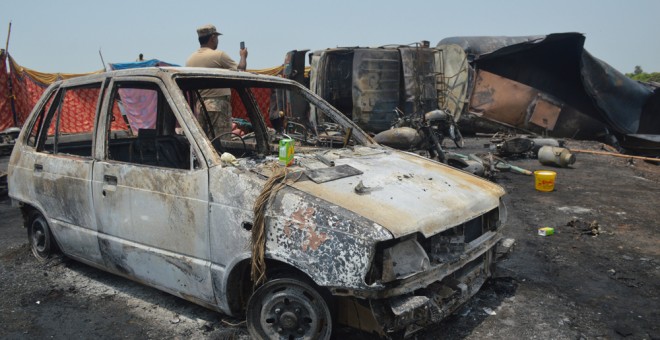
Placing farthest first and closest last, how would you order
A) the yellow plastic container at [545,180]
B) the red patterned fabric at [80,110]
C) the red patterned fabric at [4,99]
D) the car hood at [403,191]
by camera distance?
the red patterned fabric at [4,99] < the red patterned fabric at [80,110] < the yellow plastic container at [545,180] < the car hood at [403,191]

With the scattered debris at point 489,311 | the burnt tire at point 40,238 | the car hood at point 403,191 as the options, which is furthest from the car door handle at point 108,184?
the scattered debris at point 489,311

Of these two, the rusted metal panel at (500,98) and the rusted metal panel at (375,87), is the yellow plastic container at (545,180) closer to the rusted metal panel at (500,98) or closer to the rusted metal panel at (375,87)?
the rusted metal panel at (375,87)

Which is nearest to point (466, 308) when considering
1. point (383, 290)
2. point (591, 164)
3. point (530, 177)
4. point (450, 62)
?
point (383, 290)

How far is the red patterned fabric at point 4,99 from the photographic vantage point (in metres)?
12.7

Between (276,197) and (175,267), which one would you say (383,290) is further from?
(175,267)

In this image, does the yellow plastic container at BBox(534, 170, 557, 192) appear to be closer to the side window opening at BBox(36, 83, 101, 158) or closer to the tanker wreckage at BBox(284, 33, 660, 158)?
the tanker wreckage at BBox(284, 33, 660, 158)

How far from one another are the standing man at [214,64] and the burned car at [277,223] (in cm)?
150

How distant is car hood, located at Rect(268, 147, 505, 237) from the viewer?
7.45ft

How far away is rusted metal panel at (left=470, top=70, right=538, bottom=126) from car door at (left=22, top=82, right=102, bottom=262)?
10430 mm

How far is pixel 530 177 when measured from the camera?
762cm

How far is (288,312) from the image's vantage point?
91.8 inches

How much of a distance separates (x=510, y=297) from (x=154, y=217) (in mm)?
2551

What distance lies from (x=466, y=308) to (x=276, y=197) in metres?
1.63

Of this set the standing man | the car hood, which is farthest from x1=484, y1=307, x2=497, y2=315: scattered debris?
the standing man
